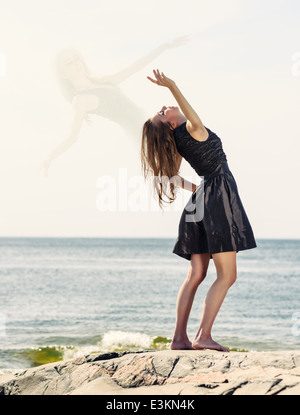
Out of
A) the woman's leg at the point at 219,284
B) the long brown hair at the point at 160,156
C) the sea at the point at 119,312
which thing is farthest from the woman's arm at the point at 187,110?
the sea at the point at 119,312

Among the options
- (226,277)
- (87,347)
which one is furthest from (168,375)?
(87,347)

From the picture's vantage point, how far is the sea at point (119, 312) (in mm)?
13047

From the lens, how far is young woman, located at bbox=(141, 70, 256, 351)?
13.0 feet

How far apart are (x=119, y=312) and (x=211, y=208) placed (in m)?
15.6

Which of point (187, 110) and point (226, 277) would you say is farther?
point (226, 277)

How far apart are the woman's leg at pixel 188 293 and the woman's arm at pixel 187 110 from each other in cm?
83

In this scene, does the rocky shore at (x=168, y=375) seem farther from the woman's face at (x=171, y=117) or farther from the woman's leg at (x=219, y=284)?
the woman's face at (x=171, y=117)

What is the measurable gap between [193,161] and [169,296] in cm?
1925

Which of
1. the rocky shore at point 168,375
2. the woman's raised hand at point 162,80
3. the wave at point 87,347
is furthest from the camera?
the wave at point 87,347

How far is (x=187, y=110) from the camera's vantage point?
3.78m

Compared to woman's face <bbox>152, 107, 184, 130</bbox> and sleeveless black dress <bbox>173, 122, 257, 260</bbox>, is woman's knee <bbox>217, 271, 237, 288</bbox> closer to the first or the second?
sleeveless black dress <bbox>173, 122, 257, 260</bbox>

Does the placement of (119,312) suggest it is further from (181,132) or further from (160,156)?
(181,132)
